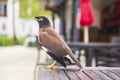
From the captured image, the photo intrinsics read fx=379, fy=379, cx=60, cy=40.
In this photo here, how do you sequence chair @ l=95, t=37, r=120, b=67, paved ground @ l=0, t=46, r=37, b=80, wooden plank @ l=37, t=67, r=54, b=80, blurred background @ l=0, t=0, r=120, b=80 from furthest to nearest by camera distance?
blurred background @ l=0, t=0, r=120, b=80, paved ground @ l=0, t=46, r=37, b=80, chair @ l=95, t=37, r=120, b=67, wooden plank @ l=37, t=67, r=54, b=80

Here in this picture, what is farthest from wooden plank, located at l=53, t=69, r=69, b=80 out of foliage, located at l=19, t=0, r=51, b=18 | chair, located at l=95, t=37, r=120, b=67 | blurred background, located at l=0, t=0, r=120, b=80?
foliage, located at l=19, t=0, r=51, b=18

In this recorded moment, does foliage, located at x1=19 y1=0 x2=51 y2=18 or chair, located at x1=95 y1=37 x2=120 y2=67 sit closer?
chair, located at x1=95 y1=37 x2=120 y2=67

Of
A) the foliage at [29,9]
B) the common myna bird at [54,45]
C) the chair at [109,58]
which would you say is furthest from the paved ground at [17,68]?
the foliage at [29,9]

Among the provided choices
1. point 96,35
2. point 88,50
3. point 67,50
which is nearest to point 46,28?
point 67,50

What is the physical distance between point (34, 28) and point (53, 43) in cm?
3591

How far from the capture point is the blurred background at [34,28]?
935 cm

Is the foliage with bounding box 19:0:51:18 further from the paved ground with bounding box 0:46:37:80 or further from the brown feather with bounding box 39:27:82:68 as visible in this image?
the brown feather with bounding box 39:27:82:68

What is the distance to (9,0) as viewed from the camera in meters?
34.9

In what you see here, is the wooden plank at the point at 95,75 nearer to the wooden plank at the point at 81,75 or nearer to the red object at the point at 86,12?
the wooden plank at the point at 81,75

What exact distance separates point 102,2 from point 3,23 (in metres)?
23.3

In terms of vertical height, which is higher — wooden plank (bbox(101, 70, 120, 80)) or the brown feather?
the brown feather

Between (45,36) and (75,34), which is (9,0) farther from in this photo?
(45,36)

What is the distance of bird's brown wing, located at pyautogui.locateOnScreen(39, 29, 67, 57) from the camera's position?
2734 millimetres

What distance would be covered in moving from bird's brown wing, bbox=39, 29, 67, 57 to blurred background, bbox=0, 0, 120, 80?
5.60ft
